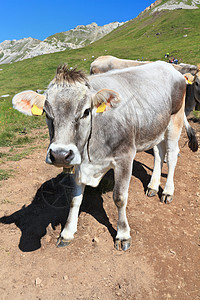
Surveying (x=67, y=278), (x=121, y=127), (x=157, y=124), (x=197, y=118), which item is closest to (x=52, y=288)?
(x=67, y=278)

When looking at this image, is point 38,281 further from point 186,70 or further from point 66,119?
point 186,70

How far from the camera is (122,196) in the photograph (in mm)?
3900

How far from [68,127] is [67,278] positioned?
216 cm

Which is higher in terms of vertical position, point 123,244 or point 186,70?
point 186,70

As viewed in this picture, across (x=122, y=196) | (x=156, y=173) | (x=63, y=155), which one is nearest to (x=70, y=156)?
(x=63, y=155)

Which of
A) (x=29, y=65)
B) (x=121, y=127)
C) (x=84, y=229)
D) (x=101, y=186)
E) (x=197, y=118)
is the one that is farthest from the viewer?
(x=29, y=65)

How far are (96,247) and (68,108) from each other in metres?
2.36

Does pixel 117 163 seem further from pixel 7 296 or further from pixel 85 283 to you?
pixel 7 296

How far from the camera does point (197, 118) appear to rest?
33.9ft

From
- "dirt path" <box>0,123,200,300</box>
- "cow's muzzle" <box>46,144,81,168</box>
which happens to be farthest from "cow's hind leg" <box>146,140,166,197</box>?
"cow's muzzle" <box>46,144,81,168</box>

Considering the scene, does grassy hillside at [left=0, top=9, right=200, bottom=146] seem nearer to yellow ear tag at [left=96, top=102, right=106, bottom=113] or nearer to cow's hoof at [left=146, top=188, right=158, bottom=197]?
yellow ear tag at [left=96, top=102, right=106, bottom=113]

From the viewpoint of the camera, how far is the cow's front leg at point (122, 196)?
3.81m

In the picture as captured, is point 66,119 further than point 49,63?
No

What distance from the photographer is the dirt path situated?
130 inches
